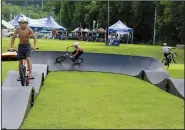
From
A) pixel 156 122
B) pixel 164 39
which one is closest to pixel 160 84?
pixel 156 122

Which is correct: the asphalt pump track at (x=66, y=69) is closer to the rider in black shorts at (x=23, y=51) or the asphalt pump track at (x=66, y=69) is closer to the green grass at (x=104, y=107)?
the green grass at (x=104, y=107)

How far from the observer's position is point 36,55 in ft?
44.5

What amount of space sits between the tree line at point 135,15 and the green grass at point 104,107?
26.9 feet

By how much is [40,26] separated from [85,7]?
6724mm

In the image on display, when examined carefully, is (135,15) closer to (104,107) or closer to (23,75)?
(23,75)

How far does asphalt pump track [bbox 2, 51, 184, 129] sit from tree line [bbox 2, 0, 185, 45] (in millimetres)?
3499

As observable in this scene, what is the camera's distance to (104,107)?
20.4ft

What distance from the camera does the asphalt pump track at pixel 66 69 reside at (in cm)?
501

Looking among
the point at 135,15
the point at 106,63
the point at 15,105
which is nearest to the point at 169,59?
the point at 106,63

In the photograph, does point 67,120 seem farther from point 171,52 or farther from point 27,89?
point 171,52

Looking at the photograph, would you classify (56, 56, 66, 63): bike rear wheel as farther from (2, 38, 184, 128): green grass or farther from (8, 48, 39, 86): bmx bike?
(8, 48, 39, 86): bmx bike

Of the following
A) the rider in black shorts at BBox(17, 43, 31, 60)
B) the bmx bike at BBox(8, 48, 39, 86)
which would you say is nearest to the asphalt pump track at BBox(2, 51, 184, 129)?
the bmx bike at BBox(8, 48, 39, 86)

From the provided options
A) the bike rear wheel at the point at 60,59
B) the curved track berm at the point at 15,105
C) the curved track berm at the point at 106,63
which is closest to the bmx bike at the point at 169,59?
the curved track berm at the point at 106,63

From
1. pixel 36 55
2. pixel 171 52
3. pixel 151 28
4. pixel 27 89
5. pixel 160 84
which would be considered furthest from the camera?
pixel 151 28
